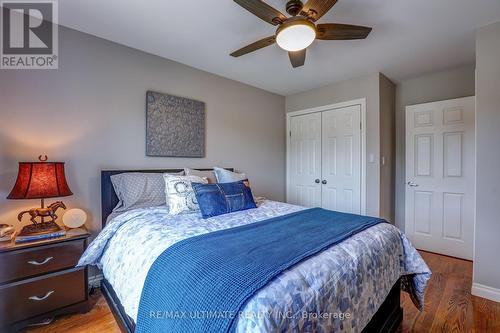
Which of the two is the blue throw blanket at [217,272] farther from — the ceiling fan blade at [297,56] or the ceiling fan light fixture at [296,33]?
the ceiling fan blade at [297,56]

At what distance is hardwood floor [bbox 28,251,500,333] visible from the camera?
5.57 feet

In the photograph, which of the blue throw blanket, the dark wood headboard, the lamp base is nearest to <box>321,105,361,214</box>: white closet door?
the blue throw blanket

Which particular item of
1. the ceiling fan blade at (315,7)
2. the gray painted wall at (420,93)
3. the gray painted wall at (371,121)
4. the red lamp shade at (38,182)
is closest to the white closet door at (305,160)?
the gray painted wall at (371,121)

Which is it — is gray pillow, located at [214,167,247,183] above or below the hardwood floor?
above

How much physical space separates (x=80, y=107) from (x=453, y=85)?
4229mm

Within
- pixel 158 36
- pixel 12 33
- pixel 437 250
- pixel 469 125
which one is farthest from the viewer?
pixel 437 250

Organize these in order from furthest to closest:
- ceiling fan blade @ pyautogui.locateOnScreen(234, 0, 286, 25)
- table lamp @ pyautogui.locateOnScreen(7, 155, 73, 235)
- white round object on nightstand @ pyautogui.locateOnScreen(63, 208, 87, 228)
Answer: white round object on nightstand @ pyautogui.locateOnScreen(63, 208, 87, 228), table lamp @ pyautogui.locateOnScreen(7, 155, 73, 235), ceiling fan blade @ pyautogui.locateOnScreen(234, 0, 286, 25)

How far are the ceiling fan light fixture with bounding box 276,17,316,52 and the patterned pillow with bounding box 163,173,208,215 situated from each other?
4.50 feet

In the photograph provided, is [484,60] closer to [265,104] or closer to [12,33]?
[265,104]

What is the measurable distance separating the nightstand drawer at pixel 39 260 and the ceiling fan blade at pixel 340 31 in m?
2.33

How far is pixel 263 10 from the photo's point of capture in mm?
1510

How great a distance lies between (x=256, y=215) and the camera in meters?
1.99

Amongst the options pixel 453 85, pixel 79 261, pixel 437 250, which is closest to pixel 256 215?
pixel 79 261

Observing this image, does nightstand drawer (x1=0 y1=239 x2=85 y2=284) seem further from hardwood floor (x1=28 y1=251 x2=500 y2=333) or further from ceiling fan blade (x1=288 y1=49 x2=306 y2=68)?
ceiling fan blade (x1=288 y1=49 x2=306 y2=68)
